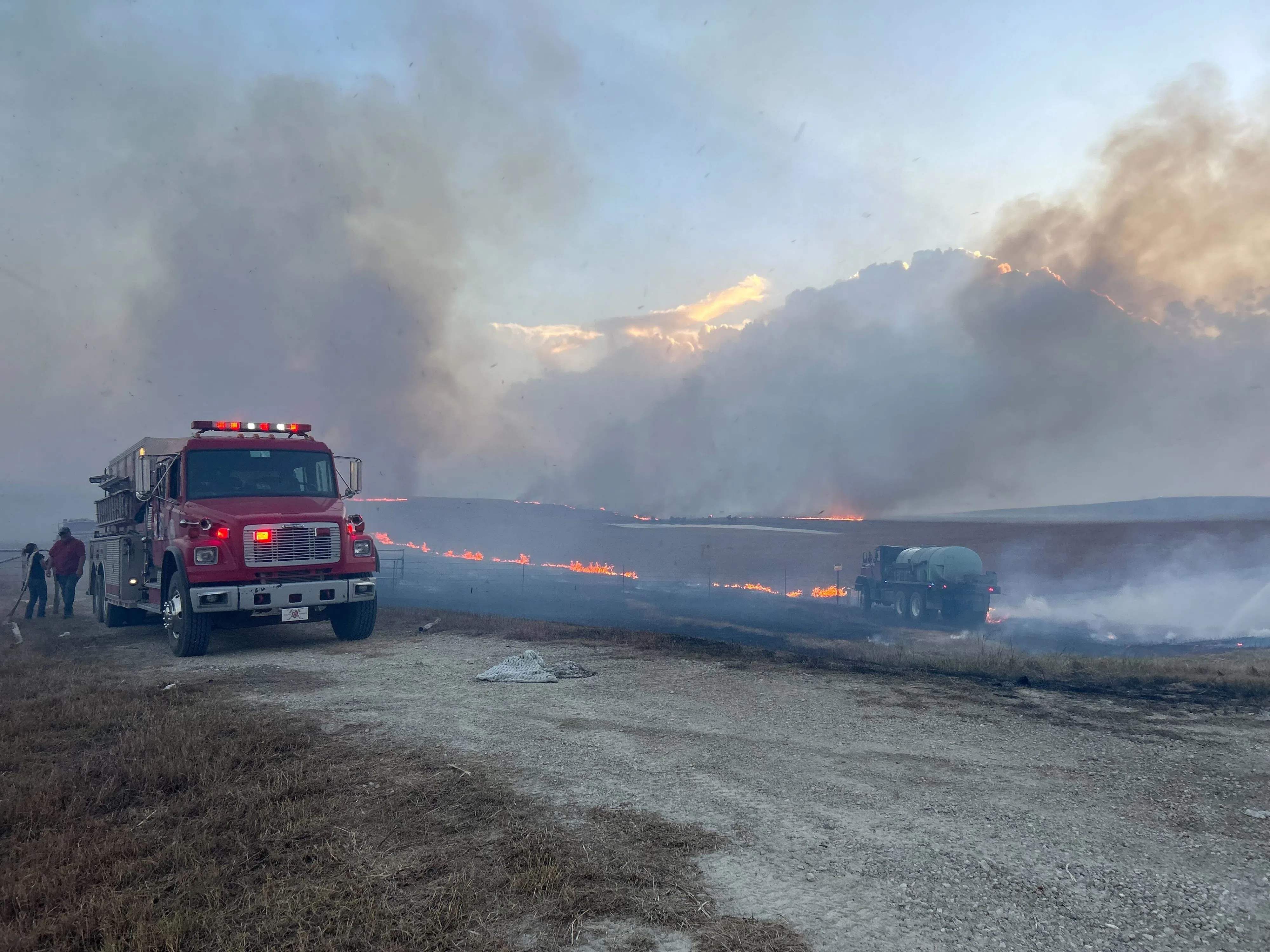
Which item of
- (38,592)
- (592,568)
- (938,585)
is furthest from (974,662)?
(592,568)

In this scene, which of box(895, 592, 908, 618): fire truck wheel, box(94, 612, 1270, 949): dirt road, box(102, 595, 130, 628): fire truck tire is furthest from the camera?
box(895, 592, 908, 618): fire truck wheel

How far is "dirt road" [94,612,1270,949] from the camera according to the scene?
4152 mm

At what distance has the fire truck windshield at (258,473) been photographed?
13.5 meters

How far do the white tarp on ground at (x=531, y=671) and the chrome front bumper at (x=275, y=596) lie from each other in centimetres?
357

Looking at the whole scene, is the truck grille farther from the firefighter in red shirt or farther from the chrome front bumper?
the firefighter in red shirt

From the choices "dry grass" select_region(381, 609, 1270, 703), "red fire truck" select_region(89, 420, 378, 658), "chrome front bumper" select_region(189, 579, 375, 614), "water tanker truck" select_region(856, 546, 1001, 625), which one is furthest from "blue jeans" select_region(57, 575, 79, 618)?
"water tanker truck" select_region(856, 546, 1001, 625)

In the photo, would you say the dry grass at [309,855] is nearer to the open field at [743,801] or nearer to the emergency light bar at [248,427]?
the open field at [743,801]

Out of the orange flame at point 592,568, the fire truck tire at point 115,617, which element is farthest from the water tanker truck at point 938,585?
the fire truck tire at point 115,617

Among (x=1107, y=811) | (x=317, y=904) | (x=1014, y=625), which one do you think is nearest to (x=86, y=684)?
(x=317, y=904)

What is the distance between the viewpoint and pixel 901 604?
32.2m

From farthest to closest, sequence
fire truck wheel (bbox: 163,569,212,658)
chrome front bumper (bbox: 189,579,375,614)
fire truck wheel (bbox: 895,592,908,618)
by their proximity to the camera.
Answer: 1. fire truck wheel (bbox: 895,592,908,618)
2. fire truck wheel (bbox: 163,569,212,658)
3. chrome front bumper (bbox: 189,579,375,614)

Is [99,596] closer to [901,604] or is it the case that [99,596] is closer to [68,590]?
[68,590]

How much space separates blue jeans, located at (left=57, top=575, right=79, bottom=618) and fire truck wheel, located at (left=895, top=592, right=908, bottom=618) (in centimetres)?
2870

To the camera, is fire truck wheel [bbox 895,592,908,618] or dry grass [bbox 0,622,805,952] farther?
fire truck wheel [bbox 895,592,908,618]
